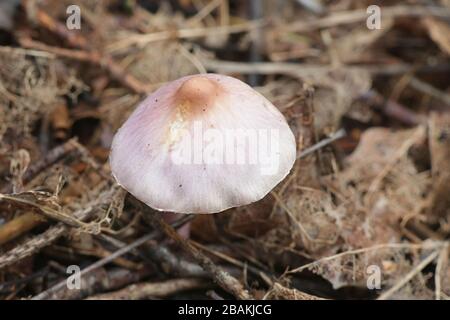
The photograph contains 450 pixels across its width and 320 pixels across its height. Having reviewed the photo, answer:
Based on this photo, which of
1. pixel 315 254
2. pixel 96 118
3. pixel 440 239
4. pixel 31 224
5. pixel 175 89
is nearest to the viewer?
pixel 175 89

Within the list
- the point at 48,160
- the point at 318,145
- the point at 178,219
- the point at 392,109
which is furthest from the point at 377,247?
the point at 48,160

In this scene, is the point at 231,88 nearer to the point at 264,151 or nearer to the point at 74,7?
the point at 264,151

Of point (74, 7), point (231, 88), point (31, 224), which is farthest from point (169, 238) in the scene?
point (74, 7)

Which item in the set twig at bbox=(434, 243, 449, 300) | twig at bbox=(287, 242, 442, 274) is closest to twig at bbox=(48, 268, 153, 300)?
twig at bbox=(287, 242, 442, 274)

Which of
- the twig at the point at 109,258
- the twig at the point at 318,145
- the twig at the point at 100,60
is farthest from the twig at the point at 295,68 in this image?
the twig at the point at 109,258

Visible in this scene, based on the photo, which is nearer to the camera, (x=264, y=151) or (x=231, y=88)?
(x=264, y=151)

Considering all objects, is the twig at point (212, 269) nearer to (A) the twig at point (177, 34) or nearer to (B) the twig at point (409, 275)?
(B) the twig at point (409, 275)

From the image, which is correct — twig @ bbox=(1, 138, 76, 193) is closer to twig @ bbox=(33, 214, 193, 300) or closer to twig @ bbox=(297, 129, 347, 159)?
twig @ bbox=(33, 214, 193, 300)
